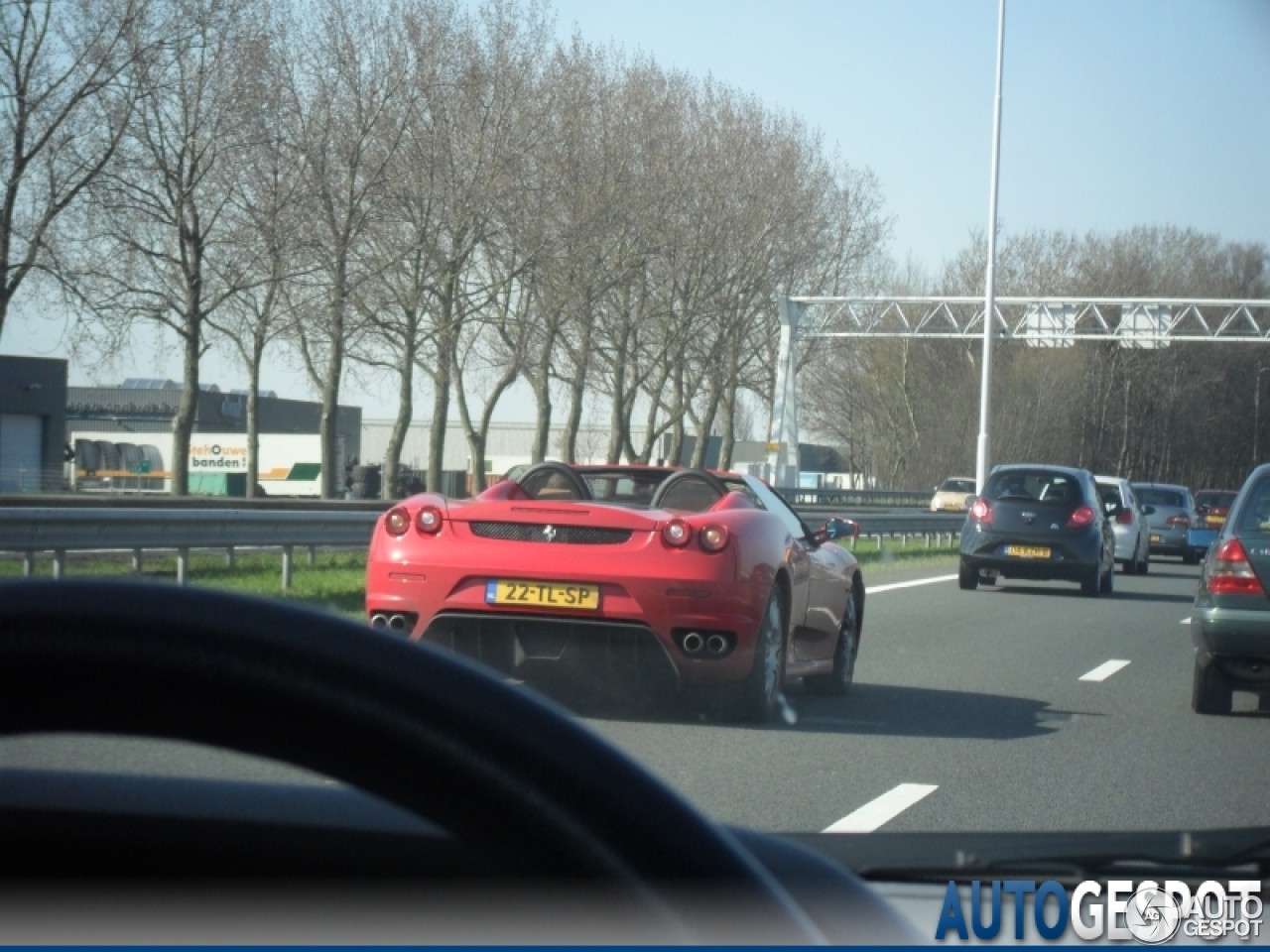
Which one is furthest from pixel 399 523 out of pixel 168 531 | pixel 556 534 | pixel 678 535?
pixel 168 531

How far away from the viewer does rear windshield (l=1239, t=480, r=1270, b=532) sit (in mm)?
9266

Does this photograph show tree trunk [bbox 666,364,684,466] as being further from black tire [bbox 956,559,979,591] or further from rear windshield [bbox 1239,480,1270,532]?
rear windshield [bbox 1239,480,1270,532]

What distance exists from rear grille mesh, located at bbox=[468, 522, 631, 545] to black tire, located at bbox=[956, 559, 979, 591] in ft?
42.2

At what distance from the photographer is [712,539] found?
8070 mm

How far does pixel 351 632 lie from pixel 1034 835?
3302 mm

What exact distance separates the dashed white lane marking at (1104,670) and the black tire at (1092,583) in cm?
778

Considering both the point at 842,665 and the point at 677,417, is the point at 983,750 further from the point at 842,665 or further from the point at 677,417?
the point at 677,417

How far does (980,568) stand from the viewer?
66.7ft

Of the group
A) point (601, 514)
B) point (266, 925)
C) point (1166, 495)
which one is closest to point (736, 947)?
point (266, 925)

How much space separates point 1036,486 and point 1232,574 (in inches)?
459

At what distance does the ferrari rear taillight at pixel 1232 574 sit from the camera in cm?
915

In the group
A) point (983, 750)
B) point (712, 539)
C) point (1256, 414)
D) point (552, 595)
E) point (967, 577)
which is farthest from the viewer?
point (1256, 414)

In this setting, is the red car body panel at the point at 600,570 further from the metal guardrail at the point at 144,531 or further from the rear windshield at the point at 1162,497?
the rear windshield at the point at 1162,497

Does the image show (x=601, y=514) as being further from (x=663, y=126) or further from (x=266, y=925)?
(x=663, y=126)
